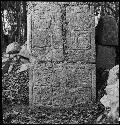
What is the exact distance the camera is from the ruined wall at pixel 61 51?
441 centimetres

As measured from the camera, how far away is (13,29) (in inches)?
368

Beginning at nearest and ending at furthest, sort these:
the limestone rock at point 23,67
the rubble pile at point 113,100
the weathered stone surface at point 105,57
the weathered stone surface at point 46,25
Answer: the rubble pile at point 113,100
the weathered stone surface at point 46,25
the weathered stone surface at point 105,57
the limestone rock at point 23,67

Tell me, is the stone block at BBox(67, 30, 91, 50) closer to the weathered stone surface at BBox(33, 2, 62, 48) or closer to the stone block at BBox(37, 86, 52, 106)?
the weathered stone surface at BBox(33, 2, 62, 48)

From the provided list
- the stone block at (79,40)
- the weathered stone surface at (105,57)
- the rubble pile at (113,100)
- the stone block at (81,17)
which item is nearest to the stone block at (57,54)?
the stone block at (79,40)

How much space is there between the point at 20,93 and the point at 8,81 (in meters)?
0.95

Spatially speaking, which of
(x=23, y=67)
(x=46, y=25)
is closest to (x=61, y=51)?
(x=46, y=25)

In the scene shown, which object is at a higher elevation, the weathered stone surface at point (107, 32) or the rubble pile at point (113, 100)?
the weathered stone surface at point (107, 32)

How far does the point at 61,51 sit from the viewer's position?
443 cm

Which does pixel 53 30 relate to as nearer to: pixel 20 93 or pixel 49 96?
pixel 49 96

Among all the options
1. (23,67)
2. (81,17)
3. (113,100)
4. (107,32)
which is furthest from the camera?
(23,67)

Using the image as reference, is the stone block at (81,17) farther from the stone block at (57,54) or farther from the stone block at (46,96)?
the stone block at (46,96)

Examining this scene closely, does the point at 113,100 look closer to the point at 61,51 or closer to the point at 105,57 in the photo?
the point at 61,51


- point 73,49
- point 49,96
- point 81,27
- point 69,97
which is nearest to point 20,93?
point 49,96

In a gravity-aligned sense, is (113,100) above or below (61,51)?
below
